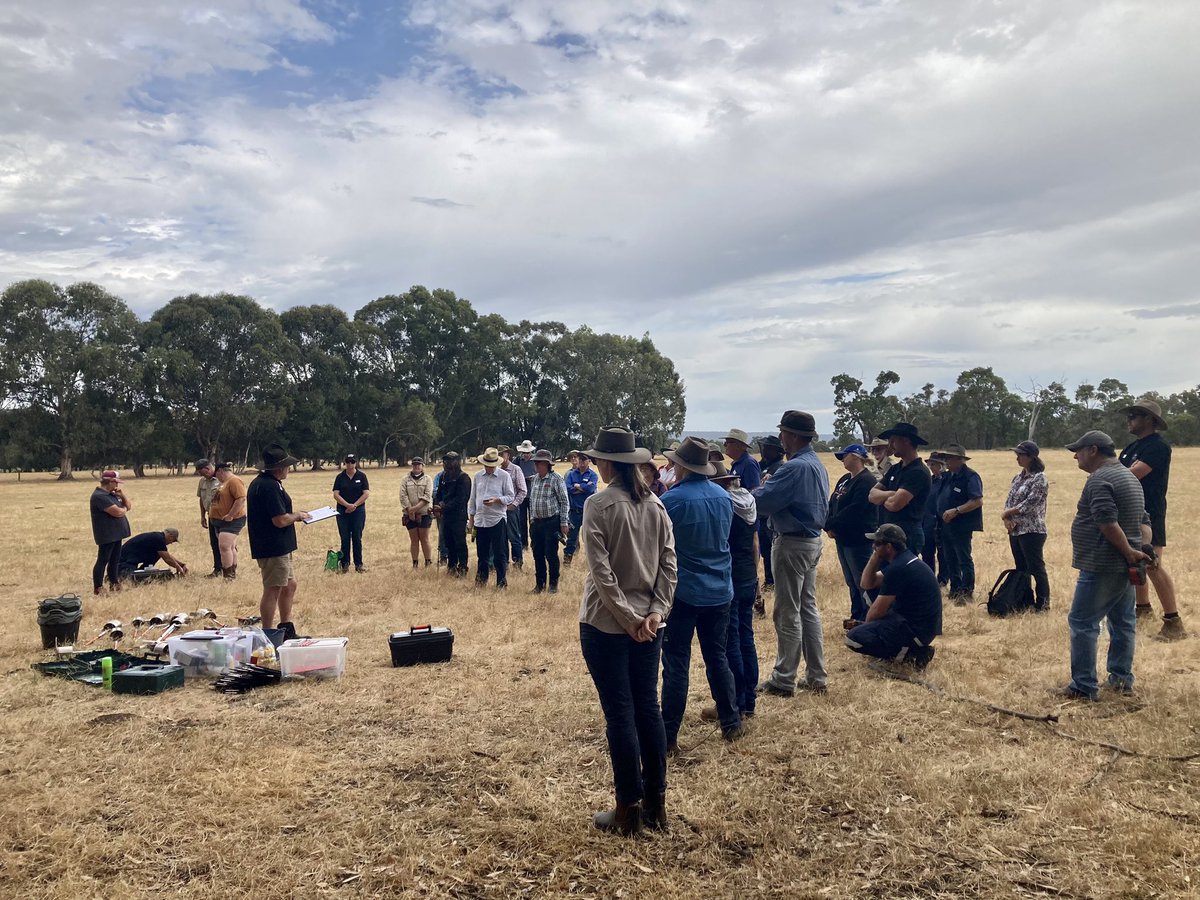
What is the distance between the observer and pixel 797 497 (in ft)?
19.9

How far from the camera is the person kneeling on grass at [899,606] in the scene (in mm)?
6836

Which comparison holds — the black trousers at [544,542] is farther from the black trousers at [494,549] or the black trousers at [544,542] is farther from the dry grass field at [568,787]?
the dry grass field at [568,787]

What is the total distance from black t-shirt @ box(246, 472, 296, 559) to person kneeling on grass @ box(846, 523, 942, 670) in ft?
17.8

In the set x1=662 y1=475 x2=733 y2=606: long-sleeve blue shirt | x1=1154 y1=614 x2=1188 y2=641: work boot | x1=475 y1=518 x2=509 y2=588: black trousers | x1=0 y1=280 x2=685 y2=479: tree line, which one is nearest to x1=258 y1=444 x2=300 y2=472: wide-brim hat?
x1=475 y1=518 x2=509 y2=588: black trousers

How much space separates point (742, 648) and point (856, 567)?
246 cm

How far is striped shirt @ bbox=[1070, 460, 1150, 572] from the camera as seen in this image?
18.8 ft

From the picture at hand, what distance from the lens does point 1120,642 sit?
6031 mm

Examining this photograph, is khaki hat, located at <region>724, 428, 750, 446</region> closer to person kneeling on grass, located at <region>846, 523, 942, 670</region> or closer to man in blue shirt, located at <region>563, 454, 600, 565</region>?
person kneeling on grass, located at <region>846, 523, 942, 670</region>

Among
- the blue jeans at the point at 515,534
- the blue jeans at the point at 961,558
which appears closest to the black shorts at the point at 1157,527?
the blue jeans at the point at 961,558

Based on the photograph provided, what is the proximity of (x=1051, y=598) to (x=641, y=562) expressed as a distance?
771 centimetres

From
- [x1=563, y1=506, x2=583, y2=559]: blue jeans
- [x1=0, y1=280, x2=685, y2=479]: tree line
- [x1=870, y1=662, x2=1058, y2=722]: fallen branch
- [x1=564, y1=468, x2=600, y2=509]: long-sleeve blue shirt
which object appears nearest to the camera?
[x1=870, y1=662, x2=1058, y2=722]: fallen branch

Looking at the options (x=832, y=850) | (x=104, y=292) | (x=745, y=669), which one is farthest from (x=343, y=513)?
(x=104, y=292)

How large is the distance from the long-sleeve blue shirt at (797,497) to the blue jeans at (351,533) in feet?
27.2

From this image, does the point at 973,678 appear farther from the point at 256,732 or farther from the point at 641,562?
the point at 256,732
